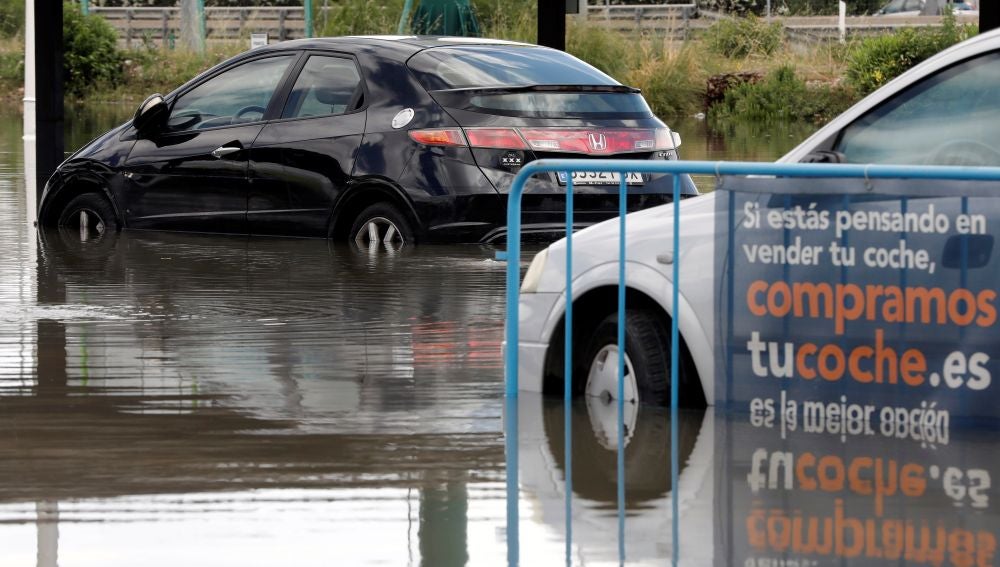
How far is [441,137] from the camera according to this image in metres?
12.3

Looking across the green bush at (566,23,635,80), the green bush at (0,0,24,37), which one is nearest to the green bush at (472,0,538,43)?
the green bush at (566,23,635,80)

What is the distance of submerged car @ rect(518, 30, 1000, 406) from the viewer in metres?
6.95

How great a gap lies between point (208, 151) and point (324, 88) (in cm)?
92

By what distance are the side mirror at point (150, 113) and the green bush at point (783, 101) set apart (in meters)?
24.0

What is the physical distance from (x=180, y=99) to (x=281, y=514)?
813 centimetres

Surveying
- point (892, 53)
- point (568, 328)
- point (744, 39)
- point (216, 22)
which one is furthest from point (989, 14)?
point (216, 22)

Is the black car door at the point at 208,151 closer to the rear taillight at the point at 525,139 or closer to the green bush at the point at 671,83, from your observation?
the rear taillight at the point at 525,139

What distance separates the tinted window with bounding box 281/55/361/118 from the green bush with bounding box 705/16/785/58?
3004 centimetres

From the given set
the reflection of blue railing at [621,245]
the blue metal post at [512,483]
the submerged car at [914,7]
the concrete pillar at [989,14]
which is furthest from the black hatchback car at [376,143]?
the submerged car at [914,7]

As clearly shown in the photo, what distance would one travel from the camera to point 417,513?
5758 millimetres

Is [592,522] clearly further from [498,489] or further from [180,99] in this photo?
[180,99]

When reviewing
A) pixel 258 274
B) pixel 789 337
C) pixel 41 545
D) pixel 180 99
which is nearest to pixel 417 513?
pixel 41 545

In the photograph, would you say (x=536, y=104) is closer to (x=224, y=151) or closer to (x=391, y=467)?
(x=224, y=151)

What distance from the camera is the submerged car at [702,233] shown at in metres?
6.95
